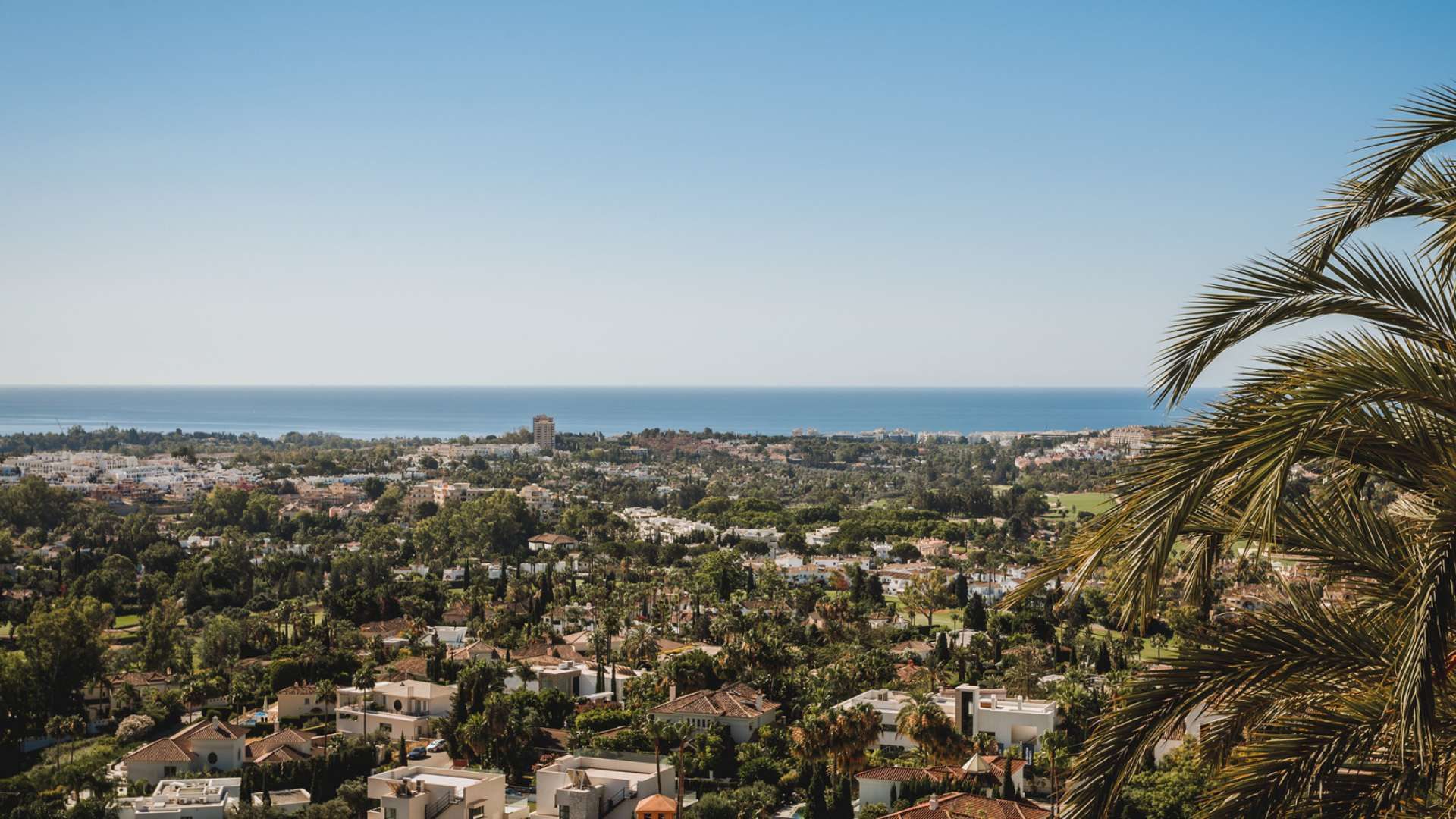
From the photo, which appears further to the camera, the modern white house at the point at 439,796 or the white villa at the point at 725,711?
the white villa at the point at 725,711

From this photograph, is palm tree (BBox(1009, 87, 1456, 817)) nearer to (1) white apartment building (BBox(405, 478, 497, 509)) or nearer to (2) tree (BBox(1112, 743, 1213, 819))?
(2) tree (BBox(1112, 743, 1213, 819))

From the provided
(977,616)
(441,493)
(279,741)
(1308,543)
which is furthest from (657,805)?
(441,493)

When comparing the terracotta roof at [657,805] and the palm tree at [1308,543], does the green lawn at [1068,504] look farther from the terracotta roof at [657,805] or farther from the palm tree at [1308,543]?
the palm tree at [1308,543]

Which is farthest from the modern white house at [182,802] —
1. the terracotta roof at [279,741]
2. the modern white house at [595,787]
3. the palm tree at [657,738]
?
the palm tree at [657,738]

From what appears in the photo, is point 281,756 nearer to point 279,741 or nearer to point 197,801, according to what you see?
point 279,741

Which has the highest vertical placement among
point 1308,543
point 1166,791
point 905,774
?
point 1308,543

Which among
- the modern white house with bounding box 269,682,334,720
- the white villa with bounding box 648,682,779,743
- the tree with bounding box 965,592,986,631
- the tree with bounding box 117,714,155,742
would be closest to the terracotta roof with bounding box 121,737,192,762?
the tree with bounding box 117,714,155,742

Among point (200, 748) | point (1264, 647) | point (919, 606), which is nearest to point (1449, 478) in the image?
point (1264, 647)
